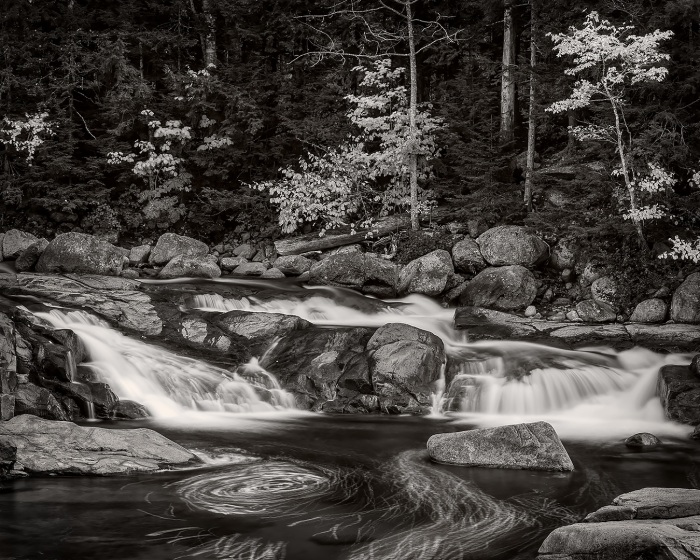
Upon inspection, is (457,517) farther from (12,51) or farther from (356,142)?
(12,51)

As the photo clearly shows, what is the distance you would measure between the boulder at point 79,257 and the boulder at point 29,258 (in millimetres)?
264

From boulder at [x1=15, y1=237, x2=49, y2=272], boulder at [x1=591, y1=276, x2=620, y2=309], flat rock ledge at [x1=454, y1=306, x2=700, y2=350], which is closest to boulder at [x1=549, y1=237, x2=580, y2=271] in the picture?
boulder at [x1=591, y1=276, x2=620, y2=309]

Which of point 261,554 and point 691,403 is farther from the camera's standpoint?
point 691,403

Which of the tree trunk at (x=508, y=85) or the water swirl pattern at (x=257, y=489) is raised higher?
the tree trunk at (x=508, y=85)

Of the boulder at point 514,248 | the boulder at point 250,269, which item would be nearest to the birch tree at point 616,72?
the boulder at point 514,248

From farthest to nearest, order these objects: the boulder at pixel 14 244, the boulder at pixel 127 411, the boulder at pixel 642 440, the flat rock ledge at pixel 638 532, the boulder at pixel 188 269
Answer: the boulder at pixel 14 244, the boulder at pixel 188 269, the boulder at pixel 127 411, the boulder at pixel 642 440, the flat rock ledge at pixel 638 532

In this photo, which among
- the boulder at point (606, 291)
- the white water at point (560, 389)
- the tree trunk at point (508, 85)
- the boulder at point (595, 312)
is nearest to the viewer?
the white water at point (560, 389)

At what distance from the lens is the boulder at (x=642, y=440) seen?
8.92 metres

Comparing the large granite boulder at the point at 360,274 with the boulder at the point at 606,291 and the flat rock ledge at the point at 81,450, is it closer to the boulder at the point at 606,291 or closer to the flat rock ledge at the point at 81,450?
the boulder at the point at 606,291

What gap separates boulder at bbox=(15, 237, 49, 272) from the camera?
16.2m

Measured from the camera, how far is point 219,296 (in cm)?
1478

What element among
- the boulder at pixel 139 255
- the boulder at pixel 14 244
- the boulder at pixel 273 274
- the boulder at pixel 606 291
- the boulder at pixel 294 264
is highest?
the boulder at pixel 14 244

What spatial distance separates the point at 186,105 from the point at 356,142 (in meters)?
5.73

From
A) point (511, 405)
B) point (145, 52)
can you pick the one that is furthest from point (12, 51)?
point (511, 405)
